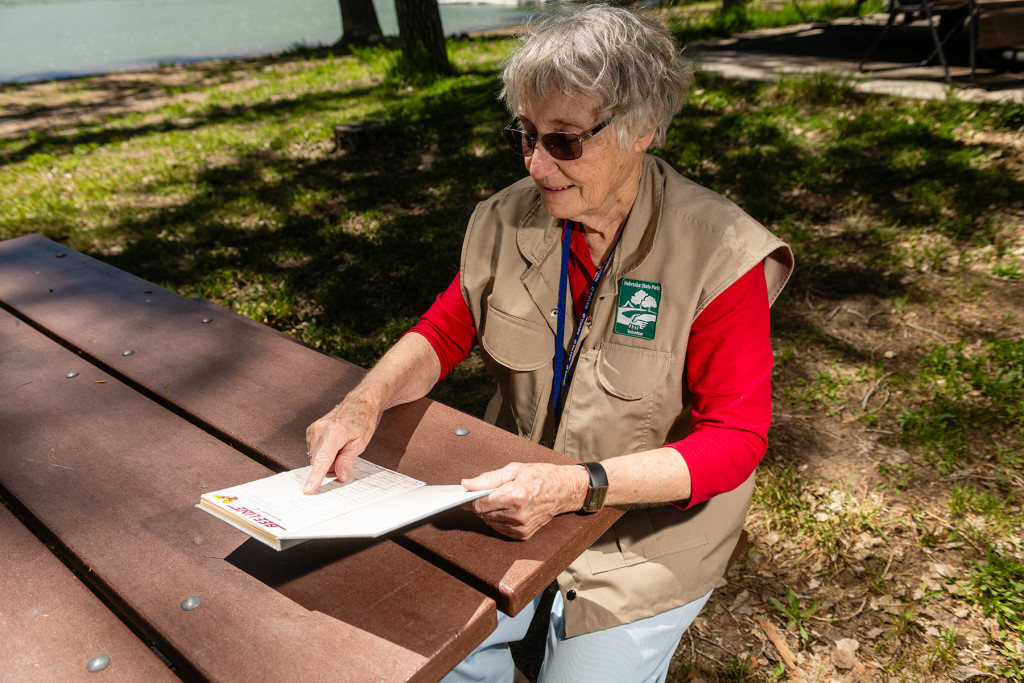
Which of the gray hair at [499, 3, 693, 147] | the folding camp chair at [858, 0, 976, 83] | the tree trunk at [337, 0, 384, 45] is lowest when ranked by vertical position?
the folding camp chair at [858, 0, 976, 83]

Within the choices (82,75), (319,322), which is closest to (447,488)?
(319,322)

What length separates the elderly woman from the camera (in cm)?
159

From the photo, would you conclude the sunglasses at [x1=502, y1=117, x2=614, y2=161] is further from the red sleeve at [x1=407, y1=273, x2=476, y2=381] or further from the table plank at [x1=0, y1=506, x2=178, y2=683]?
the table plank at [x1=0, y1=506, x2=178, y2=683]

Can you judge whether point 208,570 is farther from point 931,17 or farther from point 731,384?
point 931,17

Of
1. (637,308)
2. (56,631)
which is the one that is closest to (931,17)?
(637,308)

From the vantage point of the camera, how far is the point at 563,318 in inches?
71.4

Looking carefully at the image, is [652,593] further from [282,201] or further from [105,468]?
[282,201]

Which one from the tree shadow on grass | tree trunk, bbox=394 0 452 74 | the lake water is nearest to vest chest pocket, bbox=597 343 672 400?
the tree shadow on grass

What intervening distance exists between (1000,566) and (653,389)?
1606 millimetres

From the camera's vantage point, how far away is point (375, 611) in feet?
3.76

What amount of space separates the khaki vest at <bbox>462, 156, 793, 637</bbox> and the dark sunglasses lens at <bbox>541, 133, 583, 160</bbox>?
228mm

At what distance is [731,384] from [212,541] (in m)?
1.15

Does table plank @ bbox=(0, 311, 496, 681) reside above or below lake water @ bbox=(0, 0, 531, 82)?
below

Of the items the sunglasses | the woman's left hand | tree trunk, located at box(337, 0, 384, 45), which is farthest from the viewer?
tree trunk, located at box(337, 0, 384, 45)
